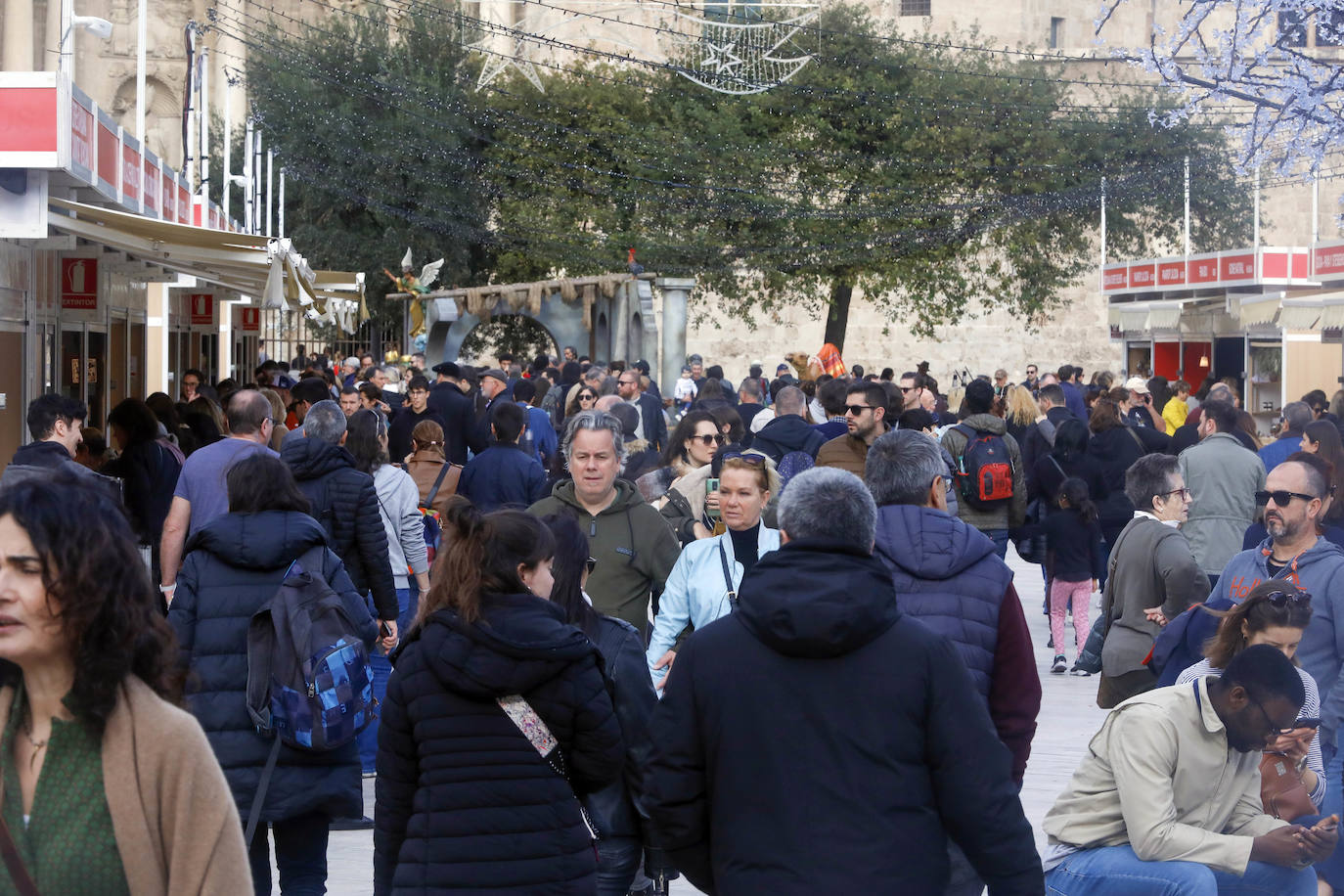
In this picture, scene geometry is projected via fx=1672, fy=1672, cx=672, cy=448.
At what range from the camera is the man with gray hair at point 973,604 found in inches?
164

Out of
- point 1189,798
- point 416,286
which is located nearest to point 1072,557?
point 1189,798

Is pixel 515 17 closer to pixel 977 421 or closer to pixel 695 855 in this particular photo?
pixel 977 421

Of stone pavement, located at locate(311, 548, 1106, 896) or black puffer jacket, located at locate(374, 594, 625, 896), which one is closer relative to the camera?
black puffer jacket, located at locate(374, 594, 625, 896)

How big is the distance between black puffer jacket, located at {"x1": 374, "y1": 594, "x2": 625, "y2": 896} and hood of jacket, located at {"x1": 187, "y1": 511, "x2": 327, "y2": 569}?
4.51ft

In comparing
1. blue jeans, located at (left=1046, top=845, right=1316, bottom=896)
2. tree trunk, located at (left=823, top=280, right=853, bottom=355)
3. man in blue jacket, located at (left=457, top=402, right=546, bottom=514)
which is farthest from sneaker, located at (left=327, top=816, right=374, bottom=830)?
tree trunk, located at (left=823, top=280, right=853, bottom=355)

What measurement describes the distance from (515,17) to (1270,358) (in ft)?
74.2

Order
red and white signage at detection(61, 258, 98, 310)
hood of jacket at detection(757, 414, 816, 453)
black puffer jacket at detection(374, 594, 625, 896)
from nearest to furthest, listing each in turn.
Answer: black puffer jacket at detection(374, 594, 625, 896) < hood of jacket at detection(757, 414, 816, 453) < red and white signage at detection(61, 258, 98, 310)

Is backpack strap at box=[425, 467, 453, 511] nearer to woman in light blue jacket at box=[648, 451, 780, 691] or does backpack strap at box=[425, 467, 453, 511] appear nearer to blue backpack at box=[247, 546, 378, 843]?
woman in light blue jacket at box=[648, 451, 780, 691]

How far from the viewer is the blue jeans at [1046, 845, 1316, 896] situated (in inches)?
172

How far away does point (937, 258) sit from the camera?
39281 millimetres

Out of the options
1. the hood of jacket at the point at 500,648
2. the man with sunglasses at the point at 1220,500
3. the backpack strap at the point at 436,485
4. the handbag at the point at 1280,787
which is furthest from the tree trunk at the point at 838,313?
the hood of jacket at the point at 500,648

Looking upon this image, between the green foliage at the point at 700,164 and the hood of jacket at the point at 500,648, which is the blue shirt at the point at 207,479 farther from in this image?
the green foliage at the point at 700,164

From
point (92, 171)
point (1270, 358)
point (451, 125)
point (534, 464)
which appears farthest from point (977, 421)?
point (451, 125)

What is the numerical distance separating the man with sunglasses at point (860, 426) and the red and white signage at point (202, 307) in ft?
67.3
